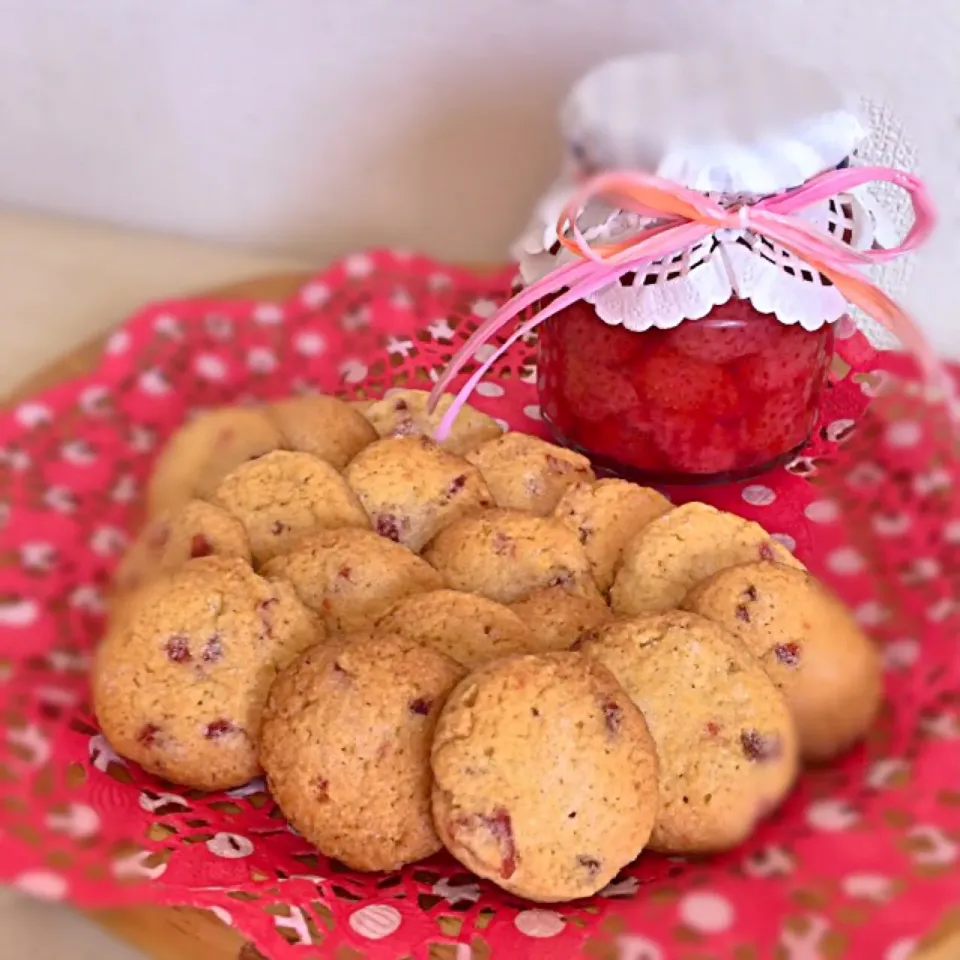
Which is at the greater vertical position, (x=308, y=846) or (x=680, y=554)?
(x=680, y=554)

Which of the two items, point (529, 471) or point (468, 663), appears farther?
point (529, 471)

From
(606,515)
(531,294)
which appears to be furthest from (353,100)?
(606,515)

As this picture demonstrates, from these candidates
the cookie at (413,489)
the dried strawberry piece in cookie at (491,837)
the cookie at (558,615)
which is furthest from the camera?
the cookie at (413,489)

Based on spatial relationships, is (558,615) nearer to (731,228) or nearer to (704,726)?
(704,726)

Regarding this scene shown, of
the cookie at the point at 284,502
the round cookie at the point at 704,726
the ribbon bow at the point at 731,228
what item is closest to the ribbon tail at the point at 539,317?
the ribbon bow at the point at 731,228

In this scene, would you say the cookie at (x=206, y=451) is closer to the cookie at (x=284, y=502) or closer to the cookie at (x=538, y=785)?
the cookie at (x=284, y=502)

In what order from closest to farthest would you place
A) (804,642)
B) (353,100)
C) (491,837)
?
(491,837) < (804,642) < (353,100)

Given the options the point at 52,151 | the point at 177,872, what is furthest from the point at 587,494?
the point at 52,151
